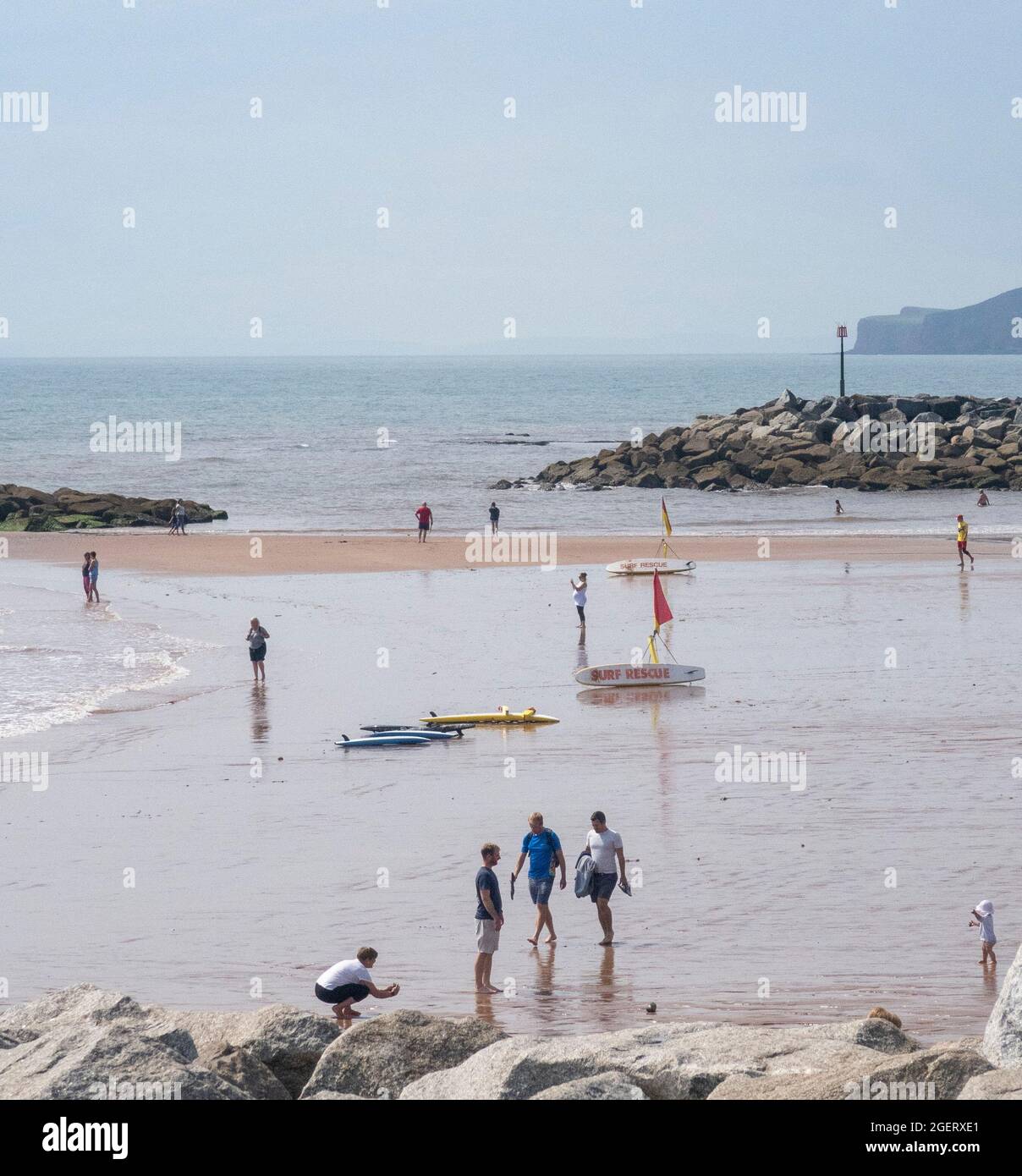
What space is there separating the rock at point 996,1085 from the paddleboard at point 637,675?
1649 cm

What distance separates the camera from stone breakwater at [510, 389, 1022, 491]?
219 ft

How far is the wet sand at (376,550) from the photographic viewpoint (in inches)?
1670

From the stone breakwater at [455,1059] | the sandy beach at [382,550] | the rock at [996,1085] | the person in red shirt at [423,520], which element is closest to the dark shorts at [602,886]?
the stone breakwater at [455,1059]

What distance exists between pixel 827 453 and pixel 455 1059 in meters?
63.8

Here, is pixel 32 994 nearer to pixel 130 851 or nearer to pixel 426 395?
pixel 130 851

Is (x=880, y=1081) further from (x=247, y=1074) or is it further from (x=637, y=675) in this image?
(x=637, y=675)

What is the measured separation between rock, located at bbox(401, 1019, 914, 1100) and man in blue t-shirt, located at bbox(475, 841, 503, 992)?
2.60 m

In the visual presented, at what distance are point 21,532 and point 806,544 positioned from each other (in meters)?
28.0

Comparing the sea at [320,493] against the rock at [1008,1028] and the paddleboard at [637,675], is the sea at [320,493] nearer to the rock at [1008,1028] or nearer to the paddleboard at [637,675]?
the paddleboard at [637,675]

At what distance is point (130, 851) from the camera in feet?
51.6

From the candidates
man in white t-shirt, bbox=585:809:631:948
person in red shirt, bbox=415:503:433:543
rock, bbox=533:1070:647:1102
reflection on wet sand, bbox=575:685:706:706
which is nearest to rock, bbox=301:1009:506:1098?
rock, bbox=533:1070:647:1102

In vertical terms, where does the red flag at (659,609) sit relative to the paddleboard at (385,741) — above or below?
above

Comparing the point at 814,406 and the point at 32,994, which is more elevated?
the point at 814,406
